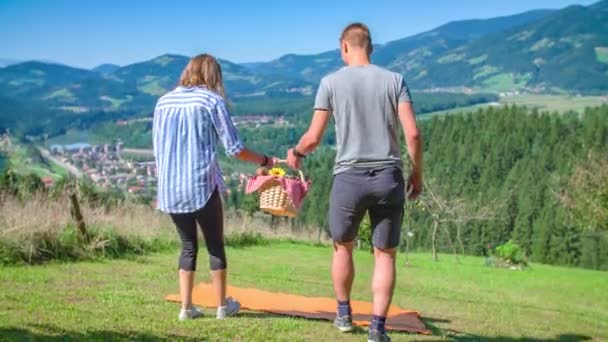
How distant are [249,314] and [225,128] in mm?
1624

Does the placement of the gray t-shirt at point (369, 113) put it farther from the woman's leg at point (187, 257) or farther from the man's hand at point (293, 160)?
the woman's leg at point (187, 257)

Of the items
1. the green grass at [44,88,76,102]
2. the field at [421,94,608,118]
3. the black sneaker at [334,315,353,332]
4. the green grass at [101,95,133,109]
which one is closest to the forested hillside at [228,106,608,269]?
the field at [421,94,608,118]

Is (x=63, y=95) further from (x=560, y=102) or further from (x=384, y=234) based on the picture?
(x=384, y=234)

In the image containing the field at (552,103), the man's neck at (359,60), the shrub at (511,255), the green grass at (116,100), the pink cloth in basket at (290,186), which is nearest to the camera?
the man's neck at (359,60)

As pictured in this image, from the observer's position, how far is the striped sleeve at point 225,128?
507 cm

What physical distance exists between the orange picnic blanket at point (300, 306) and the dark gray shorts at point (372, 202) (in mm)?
1053

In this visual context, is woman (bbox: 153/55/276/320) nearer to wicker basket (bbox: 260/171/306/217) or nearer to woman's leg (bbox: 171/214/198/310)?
woman's leg (bbox: 171/214/198/310)

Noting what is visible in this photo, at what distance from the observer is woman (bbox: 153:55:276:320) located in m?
5.07

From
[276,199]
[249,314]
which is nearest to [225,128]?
[276,199]

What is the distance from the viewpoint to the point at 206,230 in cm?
529

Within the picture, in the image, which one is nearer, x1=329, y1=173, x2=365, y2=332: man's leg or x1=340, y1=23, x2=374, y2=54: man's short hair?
x1=329, y1=173, x2=365, y2=332: man's leg

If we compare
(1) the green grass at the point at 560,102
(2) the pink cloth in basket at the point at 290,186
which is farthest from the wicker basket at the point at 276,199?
(1) the green grass at the point at 560,102

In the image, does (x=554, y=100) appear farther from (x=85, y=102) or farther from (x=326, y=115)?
(x=326, y=115)

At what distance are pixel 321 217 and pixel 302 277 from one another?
189 ft
